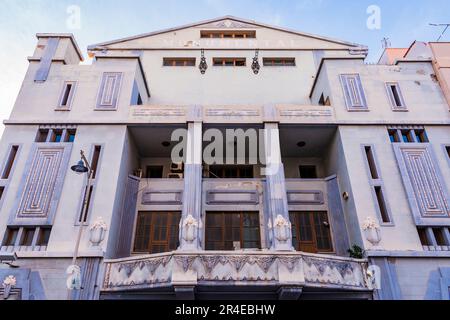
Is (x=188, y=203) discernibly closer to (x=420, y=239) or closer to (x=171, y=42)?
(x=420, y=239)

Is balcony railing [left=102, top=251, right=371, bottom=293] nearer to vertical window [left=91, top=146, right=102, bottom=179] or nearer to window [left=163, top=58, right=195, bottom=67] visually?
vertical window [left=91, top=146, right=102, bottom=179]

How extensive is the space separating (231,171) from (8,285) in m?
13.8

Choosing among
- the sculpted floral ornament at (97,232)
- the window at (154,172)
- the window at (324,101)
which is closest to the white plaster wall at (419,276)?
the window at (324,101)

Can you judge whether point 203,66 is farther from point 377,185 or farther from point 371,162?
point 377,185

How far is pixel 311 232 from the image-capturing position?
20.4 m

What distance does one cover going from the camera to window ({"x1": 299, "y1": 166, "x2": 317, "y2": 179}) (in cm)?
2375

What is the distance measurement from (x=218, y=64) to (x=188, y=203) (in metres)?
14.2

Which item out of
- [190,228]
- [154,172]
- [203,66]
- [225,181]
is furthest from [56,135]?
[203,66]

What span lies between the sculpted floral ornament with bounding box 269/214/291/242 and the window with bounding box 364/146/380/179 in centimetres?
627

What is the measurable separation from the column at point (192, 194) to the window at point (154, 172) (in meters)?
4.45

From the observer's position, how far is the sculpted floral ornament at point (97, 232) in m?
16.9

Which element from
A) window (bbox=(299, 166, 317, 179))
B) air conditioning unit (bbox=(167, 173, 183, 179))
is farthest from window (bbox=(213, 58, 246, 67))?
air conditioning unit (bbox=(167, 173, 183, 179))

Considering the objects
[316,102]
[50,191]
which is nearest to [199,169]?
[50,191]

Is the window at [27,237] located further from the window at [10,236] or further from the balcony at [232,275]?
the balcony at [232,275]
